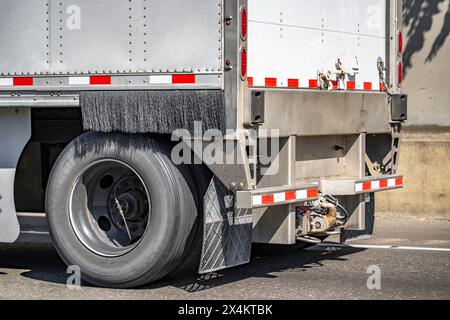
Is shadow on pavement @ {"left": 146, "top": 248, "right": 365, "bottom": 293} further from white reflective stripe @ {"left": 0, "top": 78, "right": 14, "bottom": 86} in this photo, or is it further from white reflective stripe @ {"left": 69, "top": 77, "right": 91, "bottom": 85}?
white reflective stripe @ {"left": 0, "top": 78, "right": 14, "bottom": 86}

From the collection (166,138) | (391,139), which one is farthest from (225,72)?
(391,139)

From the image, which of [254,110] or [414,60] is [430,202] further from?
[254,110]

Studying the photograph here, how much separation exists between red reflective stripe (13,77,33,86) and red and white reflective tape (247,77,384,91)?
173cm

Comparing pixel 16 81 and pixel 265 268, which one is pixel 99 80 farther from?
pixel 265 268

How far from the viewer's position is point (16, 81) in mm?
7977

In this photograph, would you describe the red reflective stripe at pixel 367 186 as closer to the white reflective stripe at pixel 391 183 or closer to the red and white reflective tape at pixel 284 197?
the white reflective stripe at pixel 391 183

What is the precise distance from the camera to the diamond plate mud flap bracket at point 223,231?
24.0 ft

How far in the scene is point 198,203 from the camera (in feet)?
25.0

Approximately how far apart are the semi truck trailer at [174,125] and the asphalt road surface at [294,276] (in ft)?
0.74

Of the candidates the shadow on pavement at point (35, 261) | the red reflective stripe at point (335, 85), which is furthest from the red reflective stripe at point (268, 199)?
the shadow on pavement at point (35, 261)

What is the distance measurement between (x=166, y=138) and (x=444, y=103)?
567 cm

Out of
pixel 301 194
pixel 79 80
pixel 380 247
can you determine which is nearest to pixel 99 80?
pixel 79 80

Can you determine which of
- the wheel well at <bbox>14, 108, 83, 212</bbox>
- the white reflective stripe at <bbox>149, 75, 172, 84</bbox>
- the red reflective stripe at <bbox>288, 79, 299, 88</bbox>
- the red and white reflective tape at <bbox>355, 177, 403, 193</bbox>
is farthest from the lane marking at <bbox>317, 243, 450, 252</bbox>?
the white reflective stripe at <bbox>149, 75, 172, 84</bbox>

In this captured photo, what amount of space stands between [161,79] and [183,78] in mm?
184
